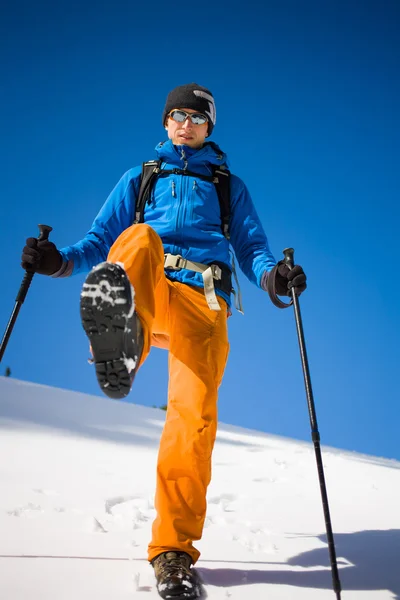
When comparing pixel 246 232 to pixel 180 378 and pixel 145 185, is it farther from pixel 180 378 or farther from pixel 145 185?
pixel 180 378

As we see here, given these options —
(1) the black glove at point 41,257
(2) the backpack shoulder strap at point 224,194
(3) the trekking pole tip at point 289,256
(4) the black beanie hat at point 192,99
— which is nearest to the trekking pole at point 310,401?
(3) the trekking pole tip at point 289,256

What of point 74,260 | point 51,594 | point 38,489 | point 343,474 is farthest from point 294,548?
point 343,474

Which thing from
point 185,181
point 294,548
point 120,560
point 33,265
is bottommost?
point 120,560

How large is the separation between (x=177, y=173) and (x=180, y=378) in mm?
1413

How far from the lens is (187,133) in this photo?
373cm

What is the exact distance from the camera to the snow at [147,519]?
8.16 ft

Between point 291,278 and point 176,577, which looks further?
point 291,278

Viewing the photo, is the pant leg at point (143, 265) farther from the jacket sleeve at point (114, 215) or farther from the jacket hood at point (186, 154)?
the jacket hood at point (186, 154)

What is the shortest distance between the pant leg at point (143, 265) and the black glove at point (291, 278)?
0.69 m

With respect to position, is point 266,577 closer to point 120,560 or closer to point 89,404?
point 120,560

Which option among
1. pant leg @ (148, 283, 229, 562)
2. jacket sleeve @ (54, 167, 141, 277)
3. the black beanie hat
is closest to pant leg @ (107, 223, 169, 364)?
pant leg @ (148, 283, 229, 562)

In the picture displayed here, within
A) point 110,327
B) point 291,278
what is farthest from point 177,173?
point 110,327

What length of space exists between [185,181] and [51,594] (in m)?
2.42

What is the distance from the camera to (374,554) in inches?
124
